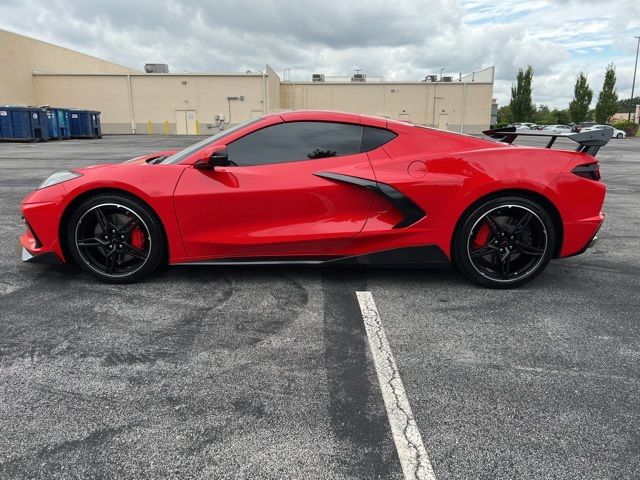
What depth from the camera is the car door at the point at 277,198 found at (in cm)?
360

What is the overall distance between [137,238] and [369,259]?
5.98 feet

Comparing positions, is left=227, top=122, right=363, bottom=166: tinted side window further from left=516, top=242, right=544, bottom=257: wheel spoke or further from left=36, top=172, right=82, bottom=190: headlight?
left=516, top=242, right=544, bottom=257: wheel spoke

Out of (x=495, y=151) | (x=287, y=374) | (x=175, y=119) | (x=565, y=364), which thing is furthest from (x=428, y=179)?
(x=175, y=119)

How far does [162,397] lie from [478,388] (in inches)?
61.2

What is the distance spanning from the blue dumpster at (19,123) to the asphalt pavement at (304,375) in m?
26.5

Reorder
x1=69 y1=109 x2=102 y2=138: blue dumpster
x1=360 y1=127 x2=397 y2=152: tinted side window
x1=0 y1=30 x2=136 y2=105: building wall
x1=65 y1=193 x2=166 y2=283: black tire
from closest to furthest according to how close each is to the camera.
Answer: x1=65 y1=193 x2=166 y2=283: black tire < x1=360 y1=127 x2=397 y2=152: tinted side window < x1=69 y1=109 x2=102 y2=138: blue dumpster < x1=0 y1=30 x2=136 y2=105: building wall

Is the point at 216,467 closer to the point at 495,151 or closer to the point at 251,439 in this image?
the point at 251,439

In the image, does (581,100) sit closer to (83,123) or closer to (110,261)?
(83,123)

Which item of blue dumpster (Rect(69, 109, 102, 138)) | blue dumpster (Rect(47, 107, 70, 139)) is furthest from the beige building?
blue dumpster (Rect(47, 107, 70, 139))

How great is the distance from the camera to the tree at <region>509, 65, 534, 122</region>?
61.7m

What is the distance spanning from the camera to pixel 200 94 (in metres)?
44.7

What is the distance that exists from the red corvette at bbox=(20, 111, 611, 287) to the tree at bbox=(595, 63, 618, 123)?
59.7 m

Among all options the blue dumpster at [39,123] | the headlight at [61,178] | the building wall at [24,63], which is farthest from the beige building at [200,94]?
the headlight at [61,178]

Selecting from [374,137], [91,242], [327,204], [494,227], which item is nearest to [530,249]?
[494,227]
